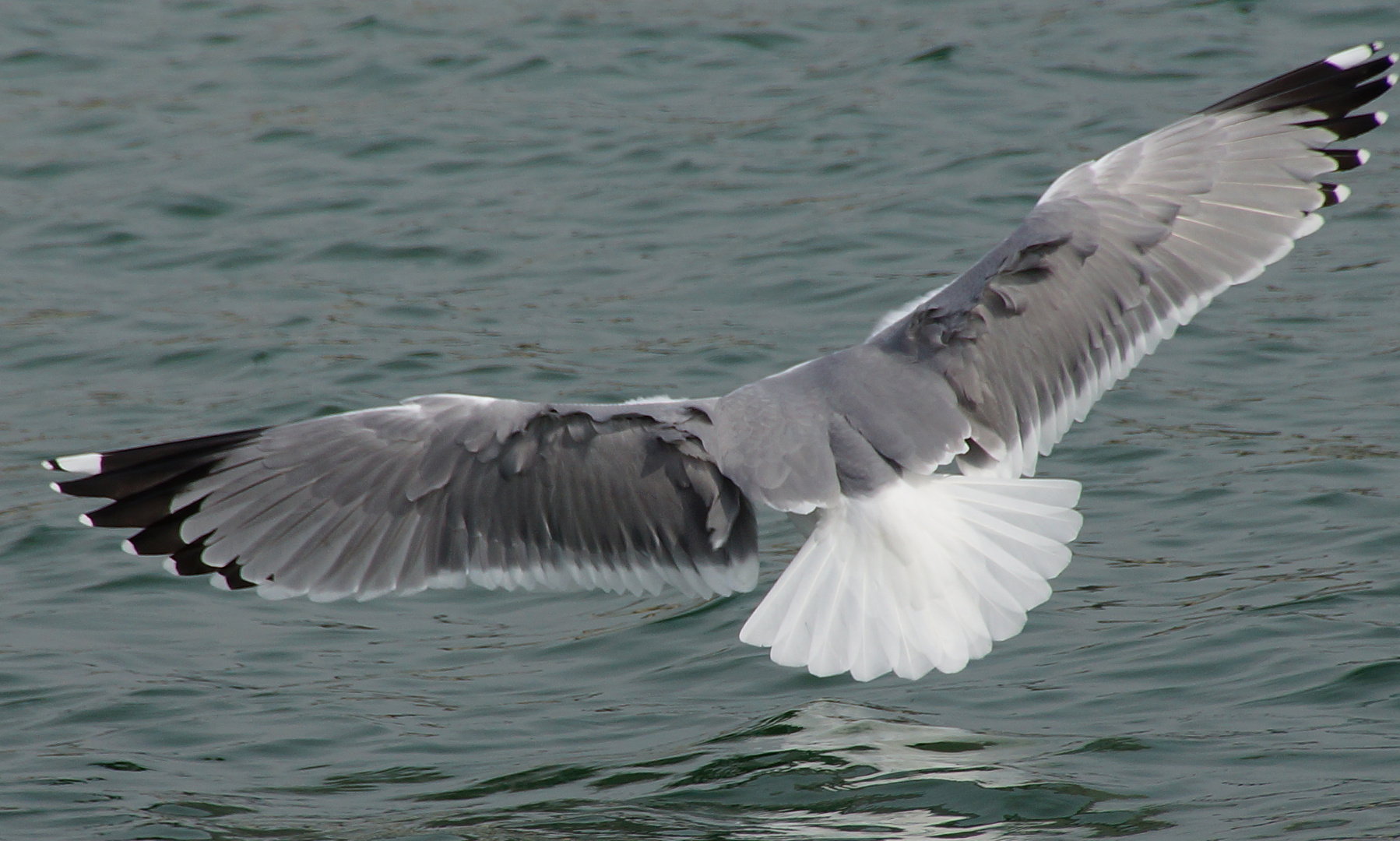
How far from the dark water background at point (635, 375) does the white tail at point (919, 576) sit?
33 centimetres

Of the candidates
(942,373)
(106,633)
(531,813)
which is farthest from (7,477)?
(942,373)

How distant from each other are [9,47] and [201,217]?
10.1 feet

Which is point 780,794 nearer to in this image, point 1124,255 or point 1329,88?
point 1124,255

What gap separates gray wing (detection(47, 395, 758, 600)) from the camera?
4.66 metres

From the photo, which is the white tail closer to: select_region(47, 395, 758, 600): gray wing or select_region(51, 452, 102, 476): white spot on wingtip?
select_region(47, 395, 758, 600): gray wing

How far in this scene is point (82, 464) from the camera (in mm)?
4473

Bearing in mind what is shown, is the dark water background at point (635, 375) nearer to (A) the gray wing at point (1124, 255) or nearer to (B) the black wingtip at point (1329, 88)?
(A) the gray wing at point (1124, 255)

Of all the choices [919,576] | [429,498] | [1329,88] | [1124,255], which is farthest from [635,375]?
[1329,88]

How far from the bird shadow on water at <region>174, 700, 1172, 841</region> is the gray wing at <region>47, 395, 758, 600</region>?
0.51 metres

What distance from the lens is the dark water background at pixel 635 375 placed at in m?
4.52

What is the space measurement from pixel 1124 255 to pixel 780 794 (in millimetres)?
1889

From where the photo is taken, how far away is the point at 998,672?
16.7ft

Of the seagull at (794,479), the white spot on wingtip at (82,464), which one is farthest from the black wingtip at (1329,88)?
the white spot on wingtip at (82,464)

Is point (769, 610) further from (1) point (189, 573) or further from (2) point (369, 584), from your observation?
(1) point (189, 573)
